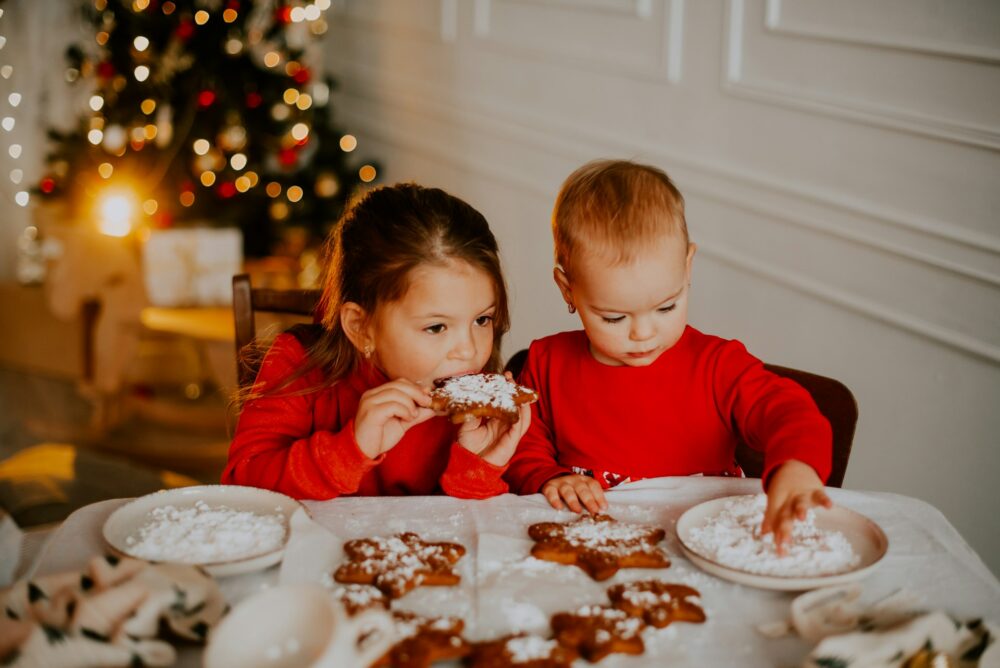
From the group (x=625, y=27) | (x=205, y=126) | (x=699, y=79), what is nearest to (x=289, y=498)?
(x=699, y=79)

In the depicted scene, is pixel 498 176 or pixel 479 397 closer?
pixel 479 397

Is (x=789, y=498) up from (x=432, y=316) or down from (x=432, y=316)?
down

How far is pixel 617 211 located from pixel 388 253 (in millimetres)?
435

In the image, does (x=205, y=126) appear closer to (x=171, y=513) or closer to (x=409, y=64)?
(x=409, y=64)

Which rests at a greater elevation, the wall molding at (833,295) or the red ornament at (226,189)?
the wall molding at (833,295)

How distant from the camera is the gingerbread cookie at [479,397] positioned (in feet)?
5.43

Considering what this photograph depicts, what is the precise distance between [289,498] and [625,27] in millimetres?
2340

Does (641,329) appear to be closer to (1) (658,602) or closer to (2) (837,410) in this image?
(2) (837,410)

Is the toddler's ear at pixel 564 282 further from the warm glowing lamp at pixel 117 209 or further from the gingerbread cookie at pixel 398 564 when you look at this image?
the warm glowing lamp at pixel 117 209

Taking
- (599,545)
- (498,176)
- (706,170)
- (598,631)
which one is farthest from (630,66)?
(598,631)

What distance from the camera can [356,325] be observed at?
6.36 feet

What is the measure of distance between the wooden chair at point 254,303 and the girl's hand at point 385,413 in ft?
1.66

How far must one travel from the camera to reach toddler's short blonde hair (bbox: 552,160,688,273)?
174 centimetres

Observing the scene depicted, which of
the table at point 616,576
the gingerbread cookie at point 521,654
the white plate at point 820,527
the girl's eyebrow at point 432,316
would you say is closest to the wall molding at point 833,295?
the table at point 616,576
